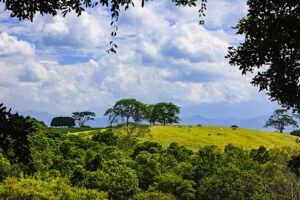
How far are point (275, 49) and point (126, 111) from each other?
6062cm

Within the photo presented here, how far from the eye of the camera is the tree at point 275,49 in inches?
317

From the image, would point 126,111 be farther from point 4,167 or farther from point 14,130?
point 14,130

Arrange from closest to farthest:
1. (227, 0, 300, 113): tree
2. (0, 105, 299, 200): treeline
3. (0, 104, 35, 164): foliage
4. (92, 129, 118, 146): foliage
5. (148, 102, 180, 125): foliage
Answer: (0, 104, 35, 164): foliage → (227, 0, 300, 113): tree → (0, 105, 299, 200): treeline → (92, 129, 118, 146): foliage → (148, 102, 180, 125): foliage

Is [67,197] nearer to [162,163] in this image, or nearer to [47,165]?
[47,165]

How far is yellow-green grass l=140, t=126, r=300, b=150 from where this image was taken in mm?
64562

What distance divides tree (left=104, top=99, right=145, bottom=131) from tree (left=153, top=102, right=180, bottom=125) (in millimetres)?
25021

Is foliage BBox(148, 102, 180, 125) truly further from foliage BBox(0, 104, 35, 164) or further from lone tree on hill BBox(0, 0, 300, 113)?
foliage BBox(0, 104, 35, 164)

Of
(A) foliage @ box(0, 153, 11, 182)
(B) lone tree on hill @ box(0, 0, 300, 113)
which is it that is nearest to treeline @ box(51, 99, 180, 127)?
(A) foliage @ box(0, 153, 11, 182)

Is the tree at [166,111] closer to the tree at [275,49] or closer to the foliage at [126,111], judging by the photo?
the foliage at [126,111]

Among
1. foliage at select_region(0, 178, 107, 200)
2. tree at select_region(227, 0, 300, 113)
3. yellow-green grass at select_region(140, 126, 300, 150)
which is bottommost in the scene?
foliage at select_region(0, 178, 107, 200)

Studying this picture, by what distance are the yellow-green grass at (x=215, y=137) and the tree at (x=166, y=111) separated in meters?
17.0

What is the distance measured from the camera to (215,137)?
71.0m

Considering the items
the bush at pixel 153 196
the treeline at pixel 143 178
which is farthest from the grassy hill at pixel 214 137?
the bush at pixel 153 196

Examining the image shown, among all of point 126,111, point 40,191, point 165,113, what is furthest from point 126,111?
point 40,191
